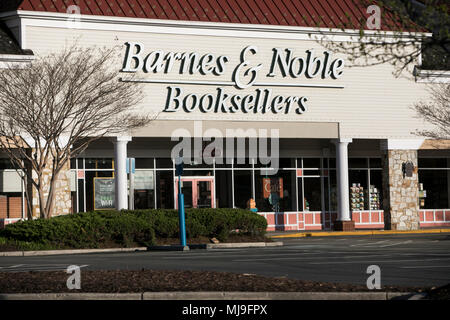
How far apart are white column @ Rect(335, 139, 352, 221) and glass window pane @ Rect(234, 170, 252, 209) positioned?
4516mm

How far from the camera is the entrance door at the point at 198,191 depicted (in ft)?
125

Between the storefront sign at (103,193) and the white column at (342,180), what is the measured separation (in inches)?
383

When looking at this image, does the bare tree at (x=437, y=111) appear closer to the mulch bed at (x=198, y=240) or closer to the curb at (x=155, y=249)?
the mulch bed at (x=198, y=240)

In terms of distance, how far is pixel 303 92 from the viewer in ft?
118

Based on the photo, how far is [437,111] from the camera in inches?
1441

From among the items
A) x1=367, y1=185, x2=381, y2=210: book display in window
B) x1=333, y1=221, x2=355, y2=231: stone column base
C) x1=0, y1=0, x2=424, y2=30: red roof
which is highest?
x1=0, y1=0, x2=424, y2=30: red roof

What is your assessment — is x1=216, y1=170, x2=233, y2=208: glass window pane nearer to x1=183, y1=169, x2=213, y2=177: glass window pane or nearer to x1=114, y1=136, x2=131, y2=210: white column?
x1=183, y1=169, x2=213, y2=177: glass window pane

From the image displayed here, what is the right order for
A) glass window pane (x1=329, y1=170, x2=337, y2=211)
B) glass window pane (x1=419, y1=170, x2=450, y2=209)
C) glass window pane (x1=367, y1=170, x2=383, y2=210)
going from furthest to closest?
glass window pane (x1=419, y1=170, x2=450, y2=209) → glass window pane (x1=367, y1=170, x2=383, y2=210) → glass window pane (x1=329, y1=170, x2=337, y2=211)

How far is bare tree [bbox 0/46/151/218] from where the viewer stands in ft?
93.9

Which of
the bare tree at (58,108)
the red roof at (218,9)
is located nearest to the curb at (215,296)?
the bare tree at (58,108)

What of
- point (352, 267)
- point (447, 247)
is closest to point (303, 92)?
point (447, 247)

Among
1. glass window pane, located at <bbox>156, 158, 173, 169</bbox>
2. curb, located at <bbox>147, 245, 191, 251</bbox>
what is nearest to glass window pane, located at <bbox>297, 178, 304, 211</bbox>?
glass window pane, located at <bbox>156, 158, 173, 169</bbox>

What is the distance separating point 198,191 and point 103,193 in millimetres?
4425

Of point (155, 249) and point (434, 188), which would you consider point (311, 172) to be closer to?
point (434, 188)
